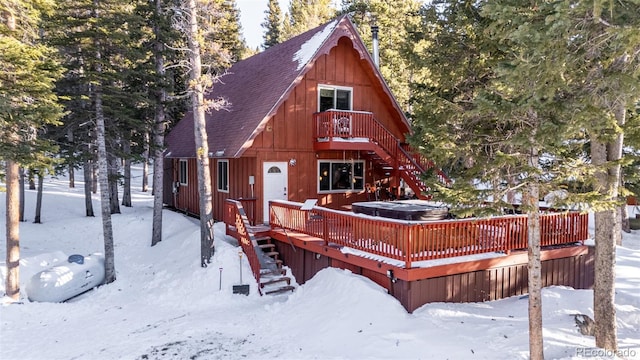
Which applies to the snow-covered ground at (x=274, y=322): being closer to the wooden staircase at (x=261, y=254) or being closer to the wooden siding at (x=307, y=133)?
the wooden staircase at (x=261, y=254)

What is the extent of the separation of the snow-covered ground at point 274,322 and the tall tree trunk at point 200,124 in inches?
24.1

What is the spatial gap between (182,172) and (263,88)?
753 centimetres

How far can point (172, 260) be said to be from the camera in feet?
47.6

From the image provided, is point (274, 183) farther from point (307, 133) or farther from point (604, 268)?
point (604, 268)

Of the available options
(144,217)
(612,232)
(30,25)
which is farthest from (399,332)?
(144,217)

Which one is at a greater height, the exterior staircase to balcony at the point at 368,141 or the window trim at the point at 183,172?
the exterior staircase to balcony at the point at 368,141

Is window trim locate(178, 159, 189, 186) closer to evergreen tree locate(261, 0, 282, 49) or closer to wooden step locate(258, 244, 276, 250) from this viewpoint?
wooden step locate(258, 244, 276, 250)

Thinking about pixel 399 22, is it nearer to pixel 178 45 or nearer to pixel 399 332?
pixel 178 45

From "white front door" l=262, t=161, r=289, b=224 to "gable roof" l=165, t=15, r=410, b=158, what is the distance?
1.50 meters

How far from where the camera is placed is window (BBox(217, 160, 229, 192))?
16.4 metres

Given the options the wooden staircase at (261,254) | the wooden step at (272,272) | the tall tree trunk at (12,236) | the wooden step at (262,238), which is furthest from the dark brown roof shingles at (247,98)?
the tall tree trunk at (12,236)

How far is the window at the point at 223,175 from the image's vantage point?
16422 mm

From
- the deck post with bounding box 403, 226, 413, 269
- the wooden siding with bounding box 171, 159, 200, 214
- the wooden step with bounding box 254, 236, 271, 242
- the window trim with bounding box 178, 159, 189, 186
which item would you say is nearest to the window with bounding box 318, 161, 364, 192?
the wooden step with bounding box 254, 236, 271, 242

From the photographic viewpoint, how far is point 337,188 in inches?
640
